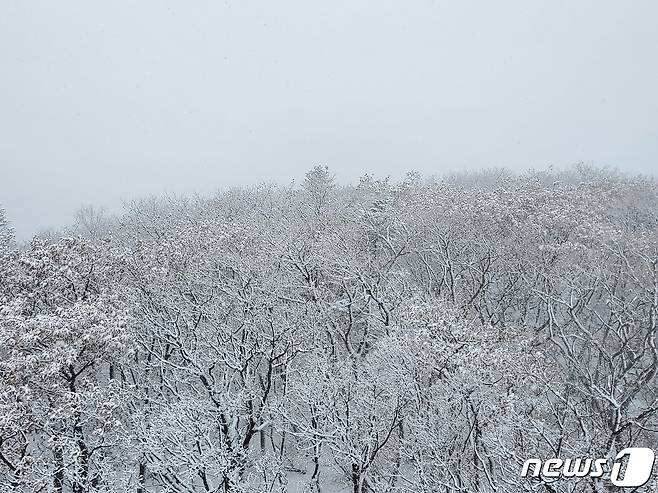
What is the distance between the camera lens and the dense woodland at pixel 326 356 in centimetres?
1387

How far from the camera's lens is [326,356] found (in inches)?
763

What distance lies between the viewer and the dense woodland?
13867mm

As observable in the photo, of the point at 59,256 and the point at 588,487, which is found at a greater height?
the point at 59,256

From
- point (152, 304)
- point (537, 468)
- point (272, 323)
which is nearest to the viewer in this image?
point (537, 468)

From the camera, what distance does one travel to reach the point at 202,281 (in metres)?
20.5

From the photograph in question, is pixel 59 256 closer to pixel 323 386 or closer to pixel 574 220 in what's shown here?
pixel 323 386

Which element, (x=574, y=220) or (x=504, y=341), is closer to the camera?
(x=504, y=341)

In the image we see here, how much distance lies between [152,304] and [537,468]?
56.6ft

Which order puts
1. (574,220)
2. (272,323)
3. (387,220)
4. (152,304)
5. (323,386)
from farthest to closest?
1. (387,220)
2. (574,220)
3. (152,304)
4. (272,323)
5. (323,386)

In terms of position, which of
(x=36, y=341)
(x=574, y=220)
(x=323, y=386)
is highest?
(x=574, y=220)

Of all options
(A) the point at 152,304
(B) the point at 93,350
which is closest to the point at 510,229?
(A) the point at 152,304

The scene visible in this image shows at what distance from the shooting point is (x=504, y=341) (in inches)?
573

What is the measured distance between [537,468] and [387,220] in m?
18.8

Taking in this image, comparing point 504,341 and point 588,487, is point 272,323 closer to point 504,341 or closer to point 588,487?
point 504,341
